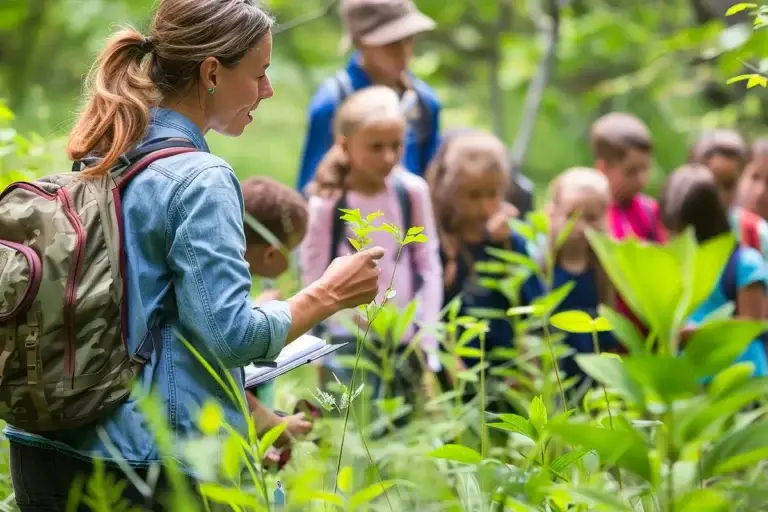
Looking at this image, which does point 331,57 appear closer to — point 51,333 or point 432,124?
point 432,124

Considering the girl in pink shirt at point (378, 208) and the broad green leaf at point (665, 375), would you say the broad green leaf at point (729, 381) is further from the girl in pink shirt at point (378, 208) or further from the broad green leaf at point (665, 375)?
the girl in pink shirt at point (378, 208)

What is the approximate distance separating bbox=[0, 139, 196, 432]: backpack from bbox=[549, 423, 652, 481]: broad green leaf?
1.01 m

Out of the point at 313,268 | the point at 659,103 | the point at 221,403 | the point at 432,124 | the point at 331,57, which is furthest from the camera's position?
the point at 659,103

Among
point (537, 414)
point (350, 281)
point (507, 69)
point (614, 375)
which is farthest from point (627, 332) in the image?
point (507, 69)

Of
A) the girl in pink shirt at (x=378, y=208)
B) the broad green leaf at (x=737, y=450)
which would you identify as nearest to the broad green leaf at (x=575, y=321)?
the broad green leaf at (x=737, y=450)

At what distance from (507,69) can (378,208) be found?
722 centimetres

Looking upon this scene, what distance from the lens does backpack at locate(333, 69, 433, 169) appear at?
521 centimetres

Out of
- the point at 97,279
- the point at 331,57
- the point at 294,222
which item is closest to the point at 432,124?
the point at 294,222

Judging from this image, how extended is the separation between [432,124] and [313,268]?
1.43 m

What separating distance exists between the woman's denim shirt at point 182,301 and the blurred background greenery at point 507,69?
4.39 meters

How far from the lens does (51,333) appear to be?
205cm

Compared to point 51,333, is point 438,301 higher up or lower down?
lower down

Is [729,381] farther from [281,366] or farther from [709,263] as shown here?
[281,366]

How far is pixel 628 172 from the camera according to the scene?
596 cm
